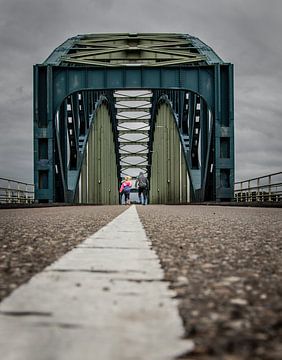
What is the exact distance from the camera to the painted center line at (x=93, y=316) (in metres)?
0.90

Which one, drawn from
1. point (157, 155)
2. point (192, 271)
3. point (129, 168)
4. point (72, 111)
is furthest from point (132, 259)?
point (129, 168)

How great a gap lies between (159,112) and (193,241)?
4083 cm

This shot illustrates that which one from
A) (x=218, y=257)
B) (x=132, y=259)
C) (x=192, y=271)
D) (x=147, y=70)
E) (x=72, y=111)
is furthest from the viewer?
(x=72, y=111)

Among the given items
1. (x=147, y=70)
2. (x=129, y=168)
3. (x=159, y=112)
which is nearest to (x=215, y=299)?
(x=147, y=70)

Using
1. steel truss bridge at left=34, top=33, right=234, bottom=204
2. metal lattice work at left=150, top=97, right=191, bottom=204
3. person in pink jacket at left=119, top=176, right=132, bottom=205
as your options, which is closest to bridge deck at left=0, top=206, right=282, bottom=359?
steel truss bridge at left=34, top=33, right=234, bottom=204

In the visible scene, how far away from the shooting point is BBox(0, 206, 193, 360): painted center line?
35.5 inches

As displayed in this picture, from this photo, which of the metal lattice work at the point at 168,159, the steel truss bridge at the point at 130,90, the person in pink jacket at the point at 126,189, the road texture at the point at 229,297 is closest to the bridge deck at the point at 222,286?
the road texture at the point at 229,297

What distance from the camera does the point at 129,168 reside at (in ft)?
224

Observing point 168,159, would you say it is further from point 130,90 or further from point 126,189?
point 130,90

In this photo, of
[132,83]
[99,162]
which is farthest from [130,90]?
[99,162]

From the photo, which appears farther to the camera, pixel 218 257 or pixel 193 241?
pixel 193 241

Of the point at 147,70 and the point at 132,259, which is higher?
the point at 147,70

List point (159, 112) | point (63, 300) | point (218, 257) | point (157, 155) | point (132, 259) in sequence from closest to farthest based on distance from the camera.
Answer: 1. point (63, 300)
2. point (132, 259)
3. point (218, 257)
4. point (159, 112)
5. point (157, 155)

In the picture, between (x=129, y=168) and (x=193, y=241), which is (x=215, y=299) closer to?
(x=193, y=241)
